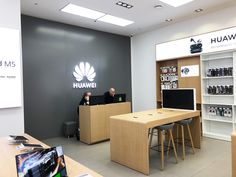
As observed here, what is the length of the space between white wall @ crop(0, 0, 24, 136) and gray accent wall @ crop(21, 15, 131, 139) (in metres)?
1.90

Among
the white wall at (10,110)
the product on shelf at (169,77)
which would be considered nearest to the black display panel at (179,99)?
the product on shelf at (169,77)

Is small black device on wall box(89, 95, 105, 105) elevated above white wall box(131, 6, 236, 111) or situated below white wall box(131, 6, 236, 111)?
below

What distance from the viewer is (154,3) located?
4.60 meters

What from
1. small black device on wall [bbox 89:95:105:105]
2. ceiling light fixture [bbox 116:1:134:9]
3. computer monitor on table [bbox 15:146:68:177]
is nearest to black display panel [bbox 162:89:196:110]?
small black device on wall [bbox 89:95:105:105]

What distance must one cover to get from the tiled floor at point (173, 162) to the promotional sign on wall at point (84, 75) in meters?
1.94

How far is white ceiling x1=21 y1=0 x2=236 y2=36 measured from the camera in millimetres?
4484

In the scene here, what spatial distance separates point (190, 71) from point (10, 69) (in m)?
4.60

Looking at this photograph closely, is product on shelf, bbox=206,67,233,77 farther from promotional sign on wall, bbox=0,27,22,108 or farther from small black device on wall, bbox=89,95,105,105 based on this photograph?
promotional sign on wall, bbox=0,27,22,108

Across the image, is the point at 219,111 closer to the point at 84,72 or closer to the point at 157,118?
the point at 157,118

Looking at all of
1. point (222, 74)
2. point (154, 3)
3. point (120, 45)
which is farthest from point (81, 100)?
point (222, 74)

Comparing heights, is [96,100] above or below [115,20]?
below

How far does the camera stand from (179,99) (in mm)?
4469

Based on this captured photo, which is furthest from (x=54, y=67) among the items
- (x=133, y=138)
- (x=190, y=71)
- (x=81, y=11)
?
(x=190, y=71)

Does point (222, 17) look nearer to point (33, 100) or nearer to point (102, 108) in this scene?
point (102, 108)
